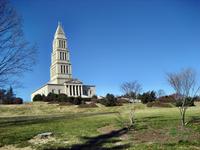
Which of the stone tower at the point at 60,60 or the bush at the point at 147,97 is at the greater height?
the stone tower at the point at 60,60

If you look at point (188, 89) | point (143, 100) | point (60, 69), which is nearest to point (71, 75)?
point (60, 69)

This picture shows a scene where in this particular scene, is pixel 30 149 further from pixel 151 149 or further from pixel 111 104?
pixel 111 104

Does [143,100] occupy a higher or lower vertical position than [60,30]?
lower

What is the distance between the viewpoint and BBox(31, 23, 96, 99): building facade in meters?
144

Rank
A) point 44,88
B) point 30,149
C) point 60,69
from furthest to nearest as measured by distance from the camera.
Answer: point 60,69
point 44,88
point 30,149


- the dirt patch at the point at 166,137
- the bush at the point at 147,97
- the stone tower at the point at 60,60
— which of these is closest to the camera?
the dirt patch at the point at 166,137

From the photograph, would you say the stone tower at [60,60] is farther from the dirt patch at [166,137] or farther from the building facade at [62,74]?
the dirt patch at [166,137]

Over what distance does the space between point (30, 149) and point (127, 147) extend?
4.39 m

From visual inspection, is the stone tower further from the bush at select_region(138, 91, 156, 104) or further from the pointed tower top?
the bush at select_region(138, 91, 156, 104)

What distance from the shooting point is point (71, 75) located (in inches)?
6334

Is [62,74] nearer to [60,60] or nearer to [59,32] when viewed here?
[60,60]

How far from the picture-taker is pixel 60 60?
521ft

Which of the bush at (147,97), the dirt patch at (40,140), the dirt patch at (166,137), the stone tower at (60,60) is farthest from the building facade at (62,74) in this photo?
the dirt patch at (166,137)

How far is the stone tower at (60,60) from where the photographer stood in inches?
6156
